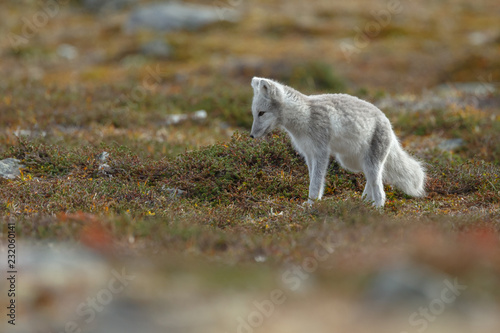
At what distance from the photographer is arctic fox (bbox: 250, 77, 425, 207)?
9414mm

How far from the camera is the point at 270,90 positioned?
9328 millimetres

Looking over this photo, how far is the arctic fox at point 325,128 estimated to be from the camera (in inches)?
371

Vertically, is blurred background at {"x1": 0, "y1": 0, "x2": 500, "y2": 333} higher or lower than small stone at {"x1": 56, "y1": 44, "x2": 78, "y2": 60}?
higher

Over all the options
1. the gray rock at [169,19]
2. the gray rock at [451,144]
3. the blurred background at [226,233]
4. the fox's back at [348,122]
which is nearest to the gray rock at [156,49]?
the blurred background at [226,233]

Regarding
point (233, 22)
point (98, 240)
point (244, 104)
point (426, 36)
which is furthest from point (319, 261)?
point (233, 22)

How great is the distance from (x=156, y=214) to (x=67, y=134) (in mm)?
7133

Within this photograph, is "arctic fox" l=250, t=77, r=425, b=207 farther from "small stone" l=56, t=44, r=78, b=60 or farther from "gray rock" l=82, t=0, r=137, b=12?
"gray rock" l=82, t=0, r=137, b=12

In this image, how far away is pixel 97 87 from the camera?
2048 centimetres

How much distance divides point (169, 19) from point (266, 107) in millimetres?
38841

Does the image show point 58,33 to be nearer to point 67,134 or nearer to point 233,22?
point 233,22

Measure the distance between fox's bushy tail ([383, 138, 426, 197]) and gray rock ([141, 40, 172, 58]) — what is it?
25.9 m

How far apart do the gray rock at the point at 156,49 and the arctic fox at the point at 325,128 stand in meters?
25.7

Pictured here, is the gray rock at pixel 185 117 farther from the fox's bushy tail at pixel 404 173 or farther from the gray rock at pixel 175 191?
the fox's bushy tail at pixel 404 173

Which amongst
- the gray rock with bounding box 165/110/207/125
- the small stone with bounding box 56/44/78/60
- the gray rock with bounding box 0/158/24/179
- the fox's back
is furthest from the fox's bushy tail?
the small stone with bounding box 56/44/78/60
